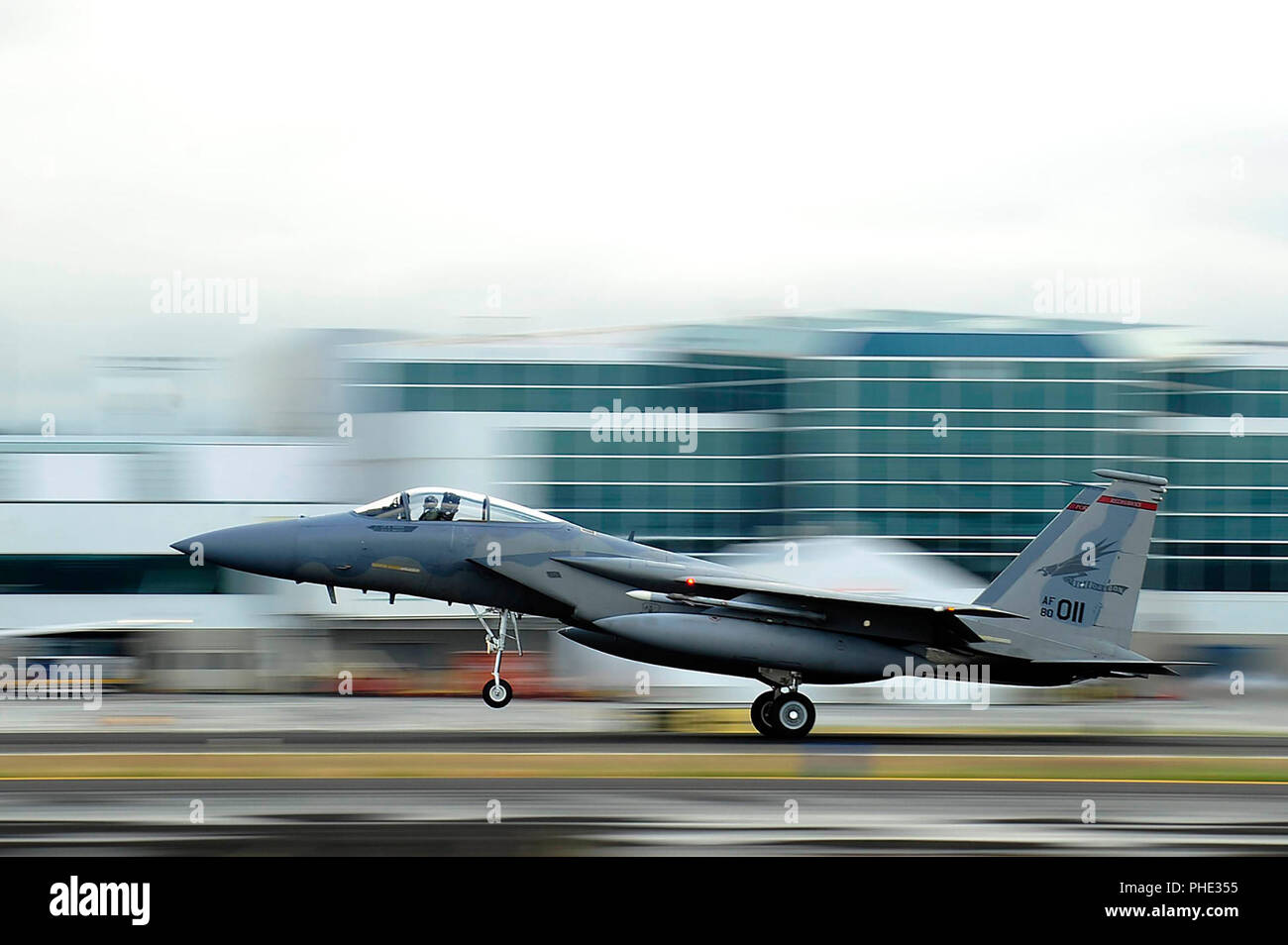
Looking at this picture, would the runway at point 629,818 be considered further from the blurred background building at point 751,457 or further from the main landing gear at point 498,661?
the blurred background building at point 751,457

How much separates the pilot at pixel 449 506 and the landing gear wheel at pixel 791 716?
5.09 metres

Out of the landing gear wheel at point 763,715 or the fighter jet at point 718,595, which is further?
the landing gear wheel at point 763,715

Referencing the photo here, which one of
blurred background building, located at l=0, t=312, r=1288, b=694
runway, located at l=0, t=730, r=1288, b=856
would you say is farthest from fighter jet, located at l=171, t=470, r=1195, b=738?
blurred background building, located at l=0, t=312, r=1288, b=694

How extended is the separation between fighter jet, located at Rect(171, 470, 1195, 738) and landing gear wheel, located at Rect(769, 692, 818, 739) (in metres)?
0.01

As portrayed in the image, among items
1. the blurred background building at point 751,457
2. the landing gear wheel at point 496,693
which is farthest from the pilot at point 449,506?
the blurred background building at point 751,457

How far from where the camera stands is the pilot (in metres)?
18.0

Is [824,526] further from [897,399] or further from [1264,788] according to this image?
[1264,788]

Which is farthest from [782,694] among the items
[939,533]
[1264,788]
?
[939,533]

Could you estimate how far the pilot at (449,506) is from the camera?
18.0 metres

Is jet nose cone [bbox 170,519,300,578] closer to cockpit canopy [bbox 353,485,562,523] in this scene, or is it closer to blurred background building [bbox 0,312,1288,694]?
cockpit canopy [bbox 353,485,562,523]

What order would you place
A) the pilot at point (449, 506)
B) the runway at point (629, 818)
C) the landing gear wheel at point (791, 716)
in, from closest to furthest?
the runway at point (629, 818)
the landing gear wheel at point (791, 716)
the pilot at point (449, 506)
